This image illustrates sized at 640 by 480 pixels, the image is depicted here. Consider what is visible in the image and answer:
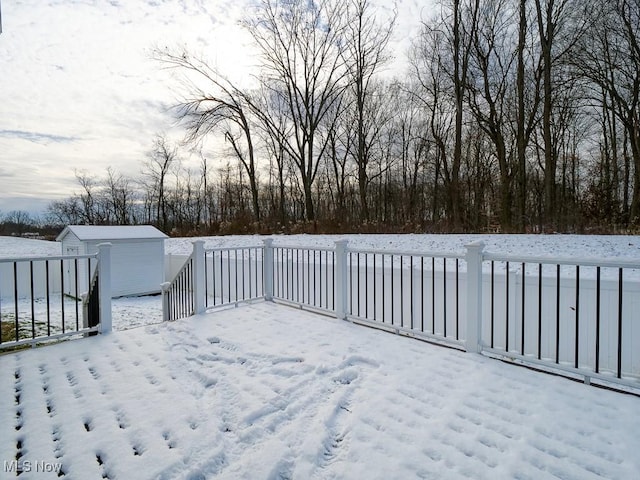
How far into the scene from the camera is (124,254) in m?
11.9

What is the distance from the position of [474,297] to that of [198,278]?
3.47 metres

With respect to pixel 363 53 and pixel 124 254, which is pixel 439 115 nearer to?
pixel 363 53

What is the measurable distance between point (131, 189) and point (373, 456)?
90.7ft

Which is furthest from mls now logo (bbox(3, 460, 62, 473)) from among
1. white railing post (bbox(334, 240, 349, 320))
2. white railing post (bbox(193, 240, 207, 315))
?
white railing post (bbox(334, 240, 349, 320))

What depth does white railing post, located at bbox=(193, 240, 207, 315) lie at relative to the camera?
4766 millimetres

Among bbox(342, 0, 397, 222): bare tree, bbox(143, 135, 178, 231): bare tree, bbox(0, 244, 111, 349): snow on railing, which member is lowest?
bbox(0, 244, 111, 349): snow on railing

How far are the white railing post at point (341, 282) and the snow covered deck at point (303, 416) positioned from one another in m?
1.00

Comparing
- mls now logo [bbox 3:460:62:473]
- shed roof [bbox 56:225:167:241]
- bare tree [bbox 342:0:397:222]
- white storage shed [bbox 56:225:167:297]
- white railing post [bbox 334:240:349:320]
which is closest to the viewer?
mls now logo [bbox 3:460:62:473]

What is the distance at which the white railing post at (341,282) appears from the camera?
4.43 meters

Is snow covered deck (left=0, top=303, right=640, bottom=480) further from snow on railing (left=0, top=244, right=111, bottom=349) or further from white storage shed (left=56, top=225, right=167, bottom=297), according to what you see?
white storage shed (left=56, top=225, right=167, bottom=297)

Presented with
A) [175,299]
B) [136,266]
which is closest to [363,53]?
[136,266]

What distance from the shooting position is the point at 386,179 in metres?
18.9

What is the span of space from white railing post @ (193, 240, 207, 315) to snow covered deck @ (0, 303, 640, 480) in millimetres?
1331

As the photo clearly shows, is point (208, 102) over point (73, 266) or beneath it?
over
